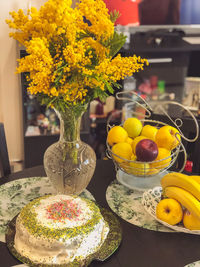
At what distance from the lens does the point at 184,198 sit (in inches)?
47.2

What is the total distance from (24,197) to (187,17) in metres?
2.29

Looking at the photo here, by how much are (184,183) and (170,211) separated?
11 centimetres

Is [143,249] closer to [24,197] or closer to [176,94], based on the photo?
[24,197]

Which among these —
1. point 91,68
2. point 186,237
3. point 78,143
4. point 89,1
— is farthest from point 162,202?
point 89,1

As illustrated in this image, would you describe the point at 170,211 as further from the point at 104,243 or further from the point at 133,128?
the point at 133,128

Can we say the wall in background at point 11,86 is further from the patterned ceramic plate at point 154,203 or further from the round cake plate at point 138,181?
the patterned ceramic plate at point 154,203

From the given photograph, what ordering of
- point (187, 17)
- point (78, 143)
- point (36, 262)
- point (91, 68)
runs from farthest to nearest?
point (187, 17), point (78, 143), point (91, 68), point (36, 262)

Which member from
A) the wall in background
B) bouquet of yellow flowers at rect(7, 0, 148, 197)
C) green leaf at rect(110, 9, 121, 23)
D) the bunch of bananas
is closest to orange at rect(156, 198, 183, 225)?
the bunch of bananas

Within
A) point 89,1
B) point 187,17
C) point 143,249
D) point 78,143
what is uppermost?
point 187,17

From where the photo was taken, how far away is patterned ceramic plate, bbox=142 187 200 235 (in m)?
1.19

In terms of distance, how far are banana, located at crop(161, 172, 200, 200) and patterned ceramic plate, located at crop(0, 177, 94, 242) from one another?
1.02 ft

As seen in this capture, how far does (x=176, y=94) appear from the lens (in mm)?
3324

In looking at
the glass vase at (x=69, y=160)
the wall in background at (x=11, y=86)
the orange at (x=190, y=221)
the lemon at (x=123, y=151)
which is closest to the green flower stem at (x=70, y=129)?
the glass vase at (x=69, y=160)

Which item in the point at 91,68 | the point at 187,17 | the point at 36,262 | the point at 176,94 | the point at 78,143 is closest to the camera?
the point at 36,262
